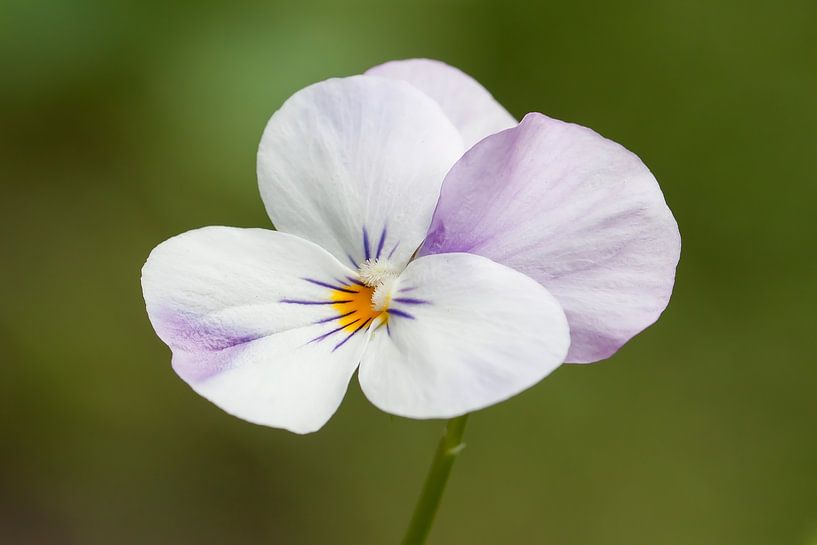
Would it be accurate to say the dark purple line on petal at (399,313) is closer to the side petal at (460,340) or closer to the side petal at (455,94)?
the side petal at (460,340)

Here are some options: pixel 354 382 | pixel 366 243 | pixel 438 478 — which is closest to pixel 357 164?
pixel 366 243

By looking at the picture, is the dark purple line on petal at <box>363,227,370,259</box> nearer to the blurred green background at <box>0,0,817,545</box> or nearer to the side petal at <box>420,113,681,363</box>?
the side petal at <box>420,113,681,363</box>

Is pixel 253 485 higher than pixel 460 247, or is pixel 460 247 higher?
pixel 460 247

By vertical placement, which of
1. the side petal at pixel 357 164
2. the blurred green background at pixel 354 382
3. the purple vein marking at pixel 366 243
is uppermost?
the side petal at pixel 357 164

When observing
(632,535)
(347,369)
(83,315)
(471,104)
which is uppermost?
(471,104)

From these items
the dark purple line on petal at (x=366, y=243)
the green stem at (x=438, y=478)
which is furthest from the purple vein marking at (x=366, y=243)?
the green stem at (x=438, y=478)

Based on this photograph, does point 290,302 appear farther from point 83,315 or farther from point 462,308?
point 83,315

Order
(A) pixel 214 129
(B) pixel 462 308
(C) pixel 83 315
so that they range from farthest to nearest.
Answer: (C) pixel 83 315
(A) pixel 214 129
(B) pixel 462 308

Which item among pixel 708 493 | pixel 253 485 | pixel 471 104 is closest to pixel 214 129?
pixel 253 485
